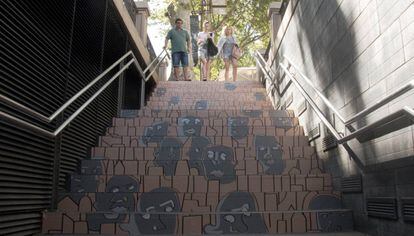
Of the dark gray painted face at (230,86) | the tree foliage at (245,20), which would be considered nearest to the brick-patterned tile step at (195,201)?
the dark gray painted face at (230,86)

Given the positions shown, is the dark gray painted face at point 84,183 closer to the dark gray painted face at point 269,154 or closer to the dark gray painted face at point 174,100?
the dark gray painted face at point 269,154

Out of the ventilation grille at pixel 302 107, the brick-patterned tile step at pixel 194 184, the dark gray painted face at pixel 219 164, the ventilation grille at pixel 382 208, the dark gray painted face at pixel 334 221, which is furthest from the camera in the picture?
the ventilation grille at pixel 302 107

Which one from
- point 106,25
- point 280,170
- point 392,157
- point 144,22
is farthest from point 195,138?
point 144,22

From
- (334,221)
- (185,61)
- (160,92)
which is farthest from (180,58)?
(334,221)

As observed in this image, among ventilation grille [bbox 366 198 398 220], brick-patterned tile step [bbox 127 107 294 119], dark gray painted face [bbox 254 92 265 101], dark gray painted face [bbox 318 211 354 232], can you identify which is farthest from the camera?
dark gray painted face [bbox 254 92 265 101]

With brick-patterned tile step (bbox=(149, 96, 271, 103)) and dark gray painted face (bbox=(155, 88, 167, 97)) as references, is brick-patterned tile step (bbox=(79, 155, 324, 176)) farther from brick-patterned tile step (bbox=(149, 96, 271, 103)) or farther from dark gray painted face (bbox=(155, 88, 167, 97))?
dark gray painted face (bbox=(155, 88, 167, 97))

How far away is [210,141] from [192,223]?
5.72 feet

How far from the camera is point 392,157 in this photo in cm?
330

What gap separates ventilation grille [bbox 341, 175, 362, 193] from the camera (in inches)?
154

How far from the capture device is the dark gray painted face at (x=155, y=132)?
5727 mm

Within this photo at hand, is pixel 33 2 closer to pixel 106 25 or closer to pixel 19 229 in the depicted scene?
pixel 19 229

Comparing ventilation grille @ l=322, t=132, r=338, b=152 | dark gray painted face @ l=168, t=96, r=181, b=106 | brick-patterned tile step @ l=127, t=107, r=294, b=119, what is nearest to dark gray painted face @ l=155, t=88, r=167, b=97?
dark gray painted face @ l=168, t=96, r=181, b=106

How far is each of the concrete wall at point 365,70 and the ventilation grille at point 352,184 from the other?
59mm

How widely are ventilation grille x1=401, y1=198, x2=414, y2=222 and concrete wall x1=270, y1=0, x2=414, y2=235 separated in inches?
2.2
